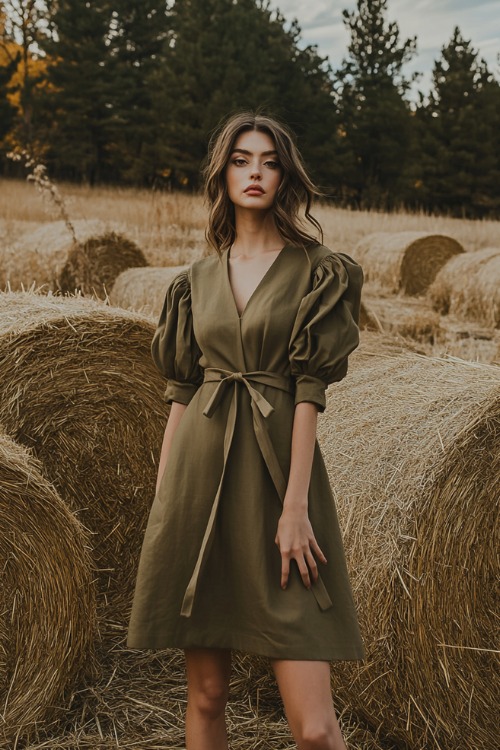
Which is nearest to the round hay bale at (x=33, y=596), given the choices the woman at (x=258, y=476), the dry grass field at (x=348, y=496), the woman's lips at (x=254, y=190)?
the dry grass field at (x=348, y=496)

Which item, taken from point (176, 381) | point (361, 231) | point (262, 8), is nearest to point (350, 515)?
point (176, 381)

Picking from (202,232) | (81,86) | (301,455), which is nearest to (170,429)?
(301,455)

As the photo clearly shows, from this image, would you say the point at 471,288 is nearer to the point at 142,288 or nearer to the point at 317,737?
the point at 142,288

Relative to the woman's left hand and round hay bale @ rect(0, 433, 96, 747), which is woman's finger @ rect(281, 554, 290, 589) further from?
round hay bale @ rect(0, 433, 96, 747)

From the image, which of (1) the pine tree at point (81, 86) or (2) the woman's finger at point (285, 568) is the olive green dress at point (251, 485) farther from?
(1) the pine tree at point (81, 86)

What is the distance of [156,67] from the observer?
2967 centimetres

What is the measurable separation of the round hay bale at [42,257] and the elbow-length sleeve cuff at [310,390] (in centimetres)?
615

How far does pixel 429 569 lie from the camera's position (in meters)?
3.01

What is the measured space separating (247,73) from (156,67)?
3.12 meters

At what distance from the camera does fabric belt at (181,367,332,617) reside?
2.23 m

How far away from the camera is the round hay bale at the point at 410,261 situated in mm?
10961

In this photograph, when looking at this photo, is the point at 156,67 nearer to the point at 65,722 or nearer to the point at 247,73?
the point at 247,73

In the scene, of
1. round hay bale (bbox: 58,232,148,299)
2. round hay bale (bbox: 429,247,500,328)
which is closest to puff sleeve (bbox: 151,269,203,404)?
round hay bale (bbox: 58,232,148,299)

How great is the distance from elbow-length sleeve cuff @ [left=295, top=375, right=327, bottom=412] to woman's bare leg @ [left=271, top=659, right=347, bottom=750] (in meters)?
0.64
